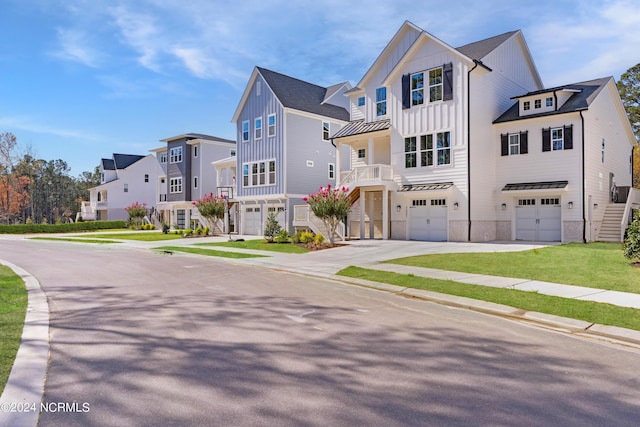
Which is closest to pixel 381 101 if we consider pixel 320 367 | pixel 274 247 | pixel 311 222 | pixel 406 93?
pixel 406 93

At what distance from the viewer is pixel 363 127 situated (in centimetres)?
2764

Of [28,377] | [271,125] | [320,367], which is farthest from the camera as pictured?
[271,125]

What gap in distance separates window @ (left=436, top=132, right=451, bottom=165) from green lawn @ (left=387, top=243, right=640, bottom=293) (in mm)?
7863

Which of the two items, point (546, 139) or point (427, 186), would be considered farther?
point (427, 186)

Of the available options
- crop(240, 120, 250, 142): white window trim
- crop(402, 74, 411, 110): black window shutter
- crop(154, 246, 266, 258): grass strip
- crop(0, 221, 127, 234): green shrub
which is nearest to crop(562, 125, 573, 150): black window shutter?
crop(402, 74, 411, 110): black window shutter

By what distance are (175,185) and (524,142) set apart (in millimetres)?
35632

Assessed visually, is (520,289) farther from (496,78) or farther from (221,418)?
(496,78)

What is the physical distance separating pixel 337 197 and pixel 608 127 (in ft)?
56.5

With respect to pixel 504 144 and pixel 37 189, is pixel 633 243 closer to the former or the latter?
pixel 504 144

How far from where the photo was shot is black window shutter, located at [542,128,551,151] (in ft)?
76.8

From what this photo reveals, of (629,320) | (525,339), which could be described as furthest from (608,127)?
(525,339)

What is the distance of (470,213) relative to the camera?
76.3 ft

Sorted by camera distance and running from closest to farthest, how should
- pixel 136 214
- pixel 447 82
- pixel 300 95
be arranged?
pixel 447 82 → pixel 300 95 → pixel 136 214

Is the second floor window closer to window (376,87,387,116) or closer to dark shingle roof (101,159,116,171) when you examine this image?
window (376,87,387,116)
